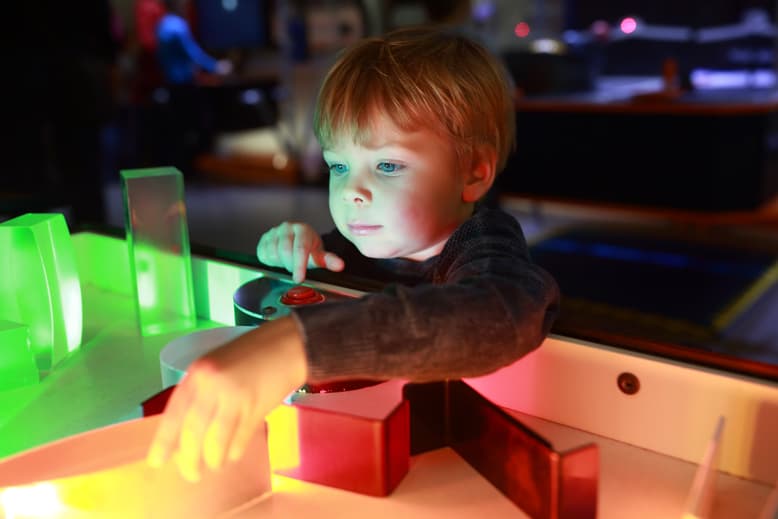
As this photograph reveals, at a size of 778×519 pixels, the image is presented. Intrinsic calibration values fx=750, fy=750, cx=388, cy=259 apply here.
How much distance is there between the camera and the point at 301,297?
640 mm

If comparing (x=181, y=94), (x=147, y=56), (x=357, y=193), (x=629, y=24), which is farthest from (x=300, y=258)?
(x=147, y=56)

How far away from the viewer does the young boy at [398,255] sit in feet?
1.28

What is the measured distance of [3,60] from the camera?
2.26 m

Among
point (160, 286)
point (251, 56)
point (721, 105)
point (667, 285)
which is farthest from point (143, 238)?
point (251, 56)

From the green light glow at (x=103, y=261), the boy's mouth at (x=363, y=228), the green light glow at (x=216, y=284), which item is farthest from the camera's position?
the green light glow at (x=103, y=261)

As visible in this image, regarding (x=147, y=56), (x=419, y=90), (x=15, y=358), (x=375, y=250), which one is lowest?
(x=15, y=358)

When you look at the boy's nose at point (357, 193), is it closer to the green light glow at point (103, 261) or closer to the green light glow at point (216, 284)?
the green light glow at point (216, 284)

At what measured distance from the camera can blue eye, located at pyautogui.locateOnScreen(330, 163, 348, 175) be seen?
0.63 metres

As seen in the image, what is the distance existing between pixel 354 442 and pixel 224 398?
0.50 ft

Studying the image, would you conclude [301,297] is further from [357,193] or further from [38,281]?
[38,281]

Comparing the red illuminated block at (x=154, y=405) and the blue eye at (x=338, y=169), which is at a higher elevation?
the blue eye at (x=338, y=169)

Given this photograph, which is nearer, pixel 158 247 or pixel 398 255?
pixel 398 255

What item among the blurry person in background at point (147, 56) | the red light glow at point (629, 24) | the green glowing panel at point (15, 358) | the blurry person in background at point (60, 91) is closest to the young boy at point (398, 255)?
the green glowing panel at point (15, 358)

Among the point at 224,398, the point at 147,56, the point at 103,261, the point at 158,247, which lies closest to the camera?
the point at 224,398
